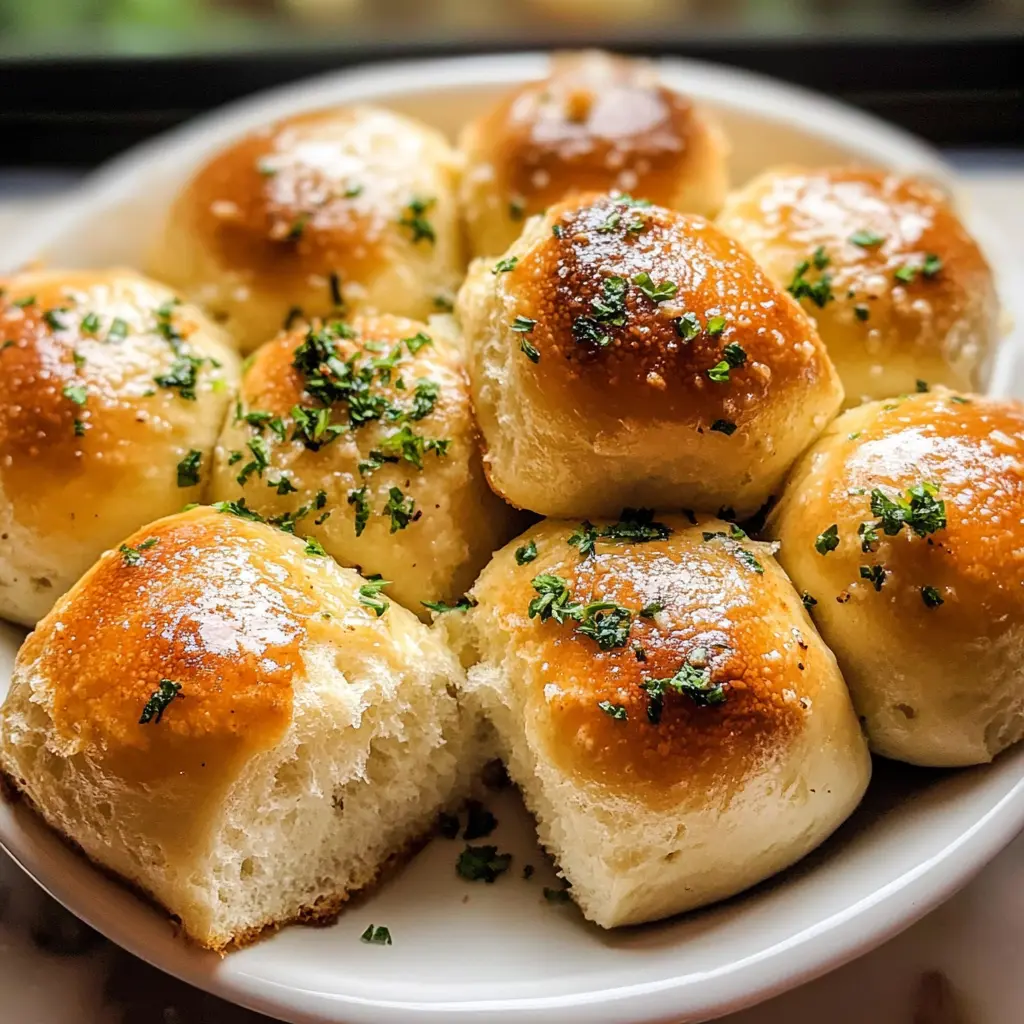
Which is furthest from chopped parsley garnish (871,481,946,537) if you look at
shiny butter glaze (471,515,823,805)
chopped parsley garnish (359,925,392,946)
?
chopped parsley garnish (359,925,392,946)

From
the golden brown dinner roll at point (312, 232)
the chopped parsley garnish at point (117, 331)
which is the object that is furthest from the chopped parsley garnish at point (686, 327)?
the chopped parsley garnish at point (117, 331)

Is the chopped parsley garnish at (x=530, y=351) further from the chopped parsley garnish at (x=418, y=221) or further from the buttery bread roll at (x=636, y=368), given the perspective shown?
the chopped parsley garnish at (x=418, y=221)

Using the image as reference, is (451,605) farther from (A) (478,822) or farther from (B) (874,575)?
(B) (874,575)

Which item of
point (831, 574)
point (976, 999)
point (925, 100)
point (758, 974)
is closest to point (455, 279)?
point (831, 574)

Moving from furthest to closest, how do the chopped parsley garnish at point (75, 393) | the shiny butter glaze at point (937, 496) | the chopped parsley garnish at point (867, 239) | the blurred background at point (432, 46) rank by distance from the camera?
the blurred background at point (432, 46) → the chopped parsley garnish at point (867, 239) → the chopped parsley garnish at point (75, 393) → the shiny butter glaze at point (937, 496)

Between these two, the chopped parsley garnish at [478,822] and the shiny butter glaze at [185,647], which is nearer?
the shiny butter glaze at [185,647]

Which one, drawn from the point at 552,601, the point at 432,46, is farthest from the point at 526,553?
the point at 432,46
